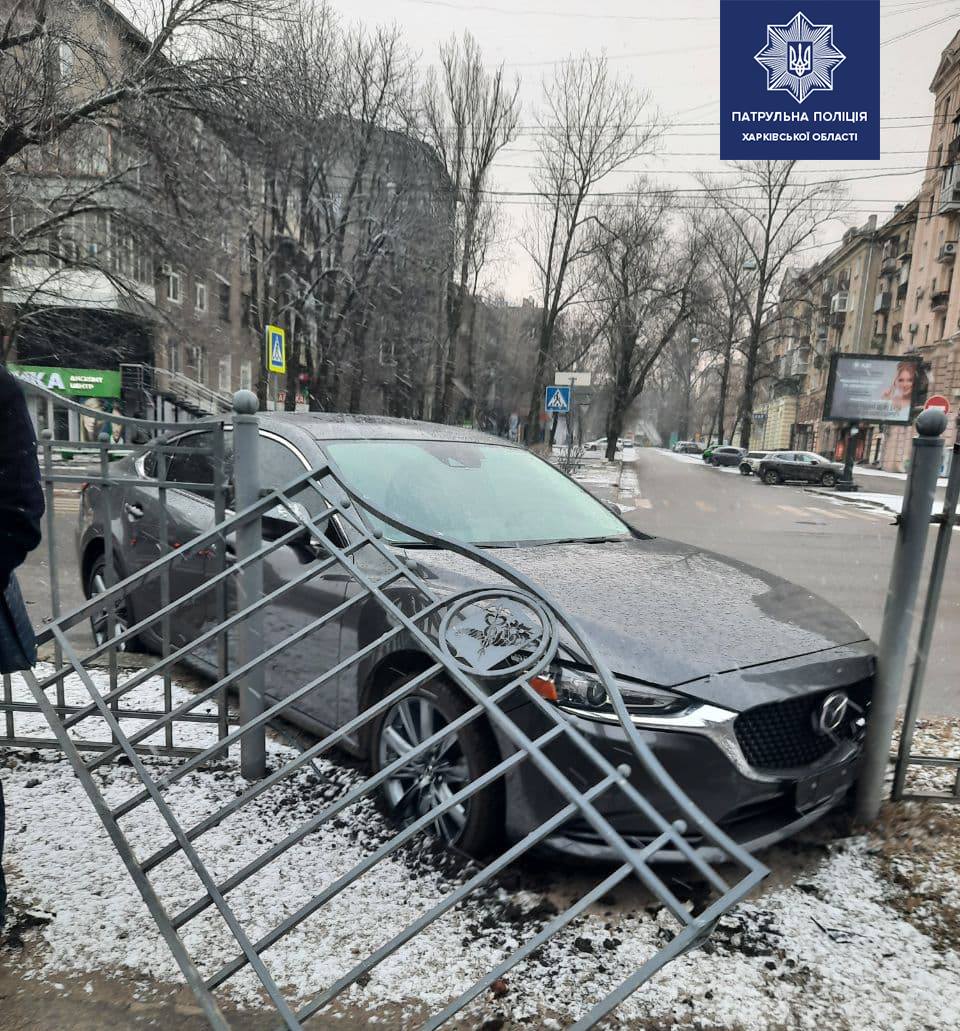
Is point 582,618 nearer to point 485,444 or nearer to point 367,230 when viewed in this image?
point 485,444

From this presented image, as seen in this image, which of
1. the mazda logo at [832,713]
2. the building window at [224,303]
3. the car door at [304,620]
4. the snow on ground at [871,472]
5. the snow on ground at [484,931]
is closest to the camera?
the snow on ground at [484,931]

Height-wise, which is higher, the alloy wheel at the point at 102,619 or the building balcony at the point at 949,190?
the building balcony at the point at 949,190

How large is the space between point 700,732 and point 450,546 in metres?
0.93

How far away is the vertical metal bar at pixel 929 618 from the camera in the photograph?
278 centimetres

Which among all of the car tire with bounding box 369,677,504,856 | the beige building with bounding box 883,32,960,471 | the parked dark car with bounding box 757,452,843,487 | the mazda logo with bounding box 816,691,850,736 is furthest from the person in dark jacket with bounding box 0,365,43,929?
the parked dark car with bounding box 757,452,843,487

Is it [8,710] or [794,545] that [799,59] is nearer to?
[8,710]

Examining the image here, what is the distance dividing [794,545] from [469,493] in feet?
31.9

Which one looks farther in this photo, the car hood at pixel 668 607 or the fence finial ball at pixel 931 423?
the fence finial ball at pixel 931 423

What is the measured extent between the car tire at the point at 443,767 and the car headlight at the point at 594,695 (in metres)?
0.28

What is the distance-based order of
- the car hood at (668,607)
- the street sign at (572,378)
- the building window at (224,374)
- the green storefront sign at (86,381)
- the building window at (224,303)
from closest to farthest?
the car hood at (668,607), the street sign at (572,378), the green storefront sign at (86,381), the building window at (224,303), the building window at (224,374)

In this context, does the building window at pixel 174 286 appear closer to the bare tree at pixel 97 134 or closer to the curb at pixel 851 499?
the bare tree at pixel 97 134

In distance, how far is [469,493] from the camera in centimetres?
354

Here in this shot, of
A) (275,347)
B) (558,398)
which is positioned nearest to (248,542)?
(275,347)

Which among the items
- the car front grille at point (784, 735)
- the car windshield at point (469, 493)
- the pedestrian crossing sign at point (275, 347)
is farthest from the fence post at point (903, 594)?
the pedestrian crossing sign at point (275, 347)
